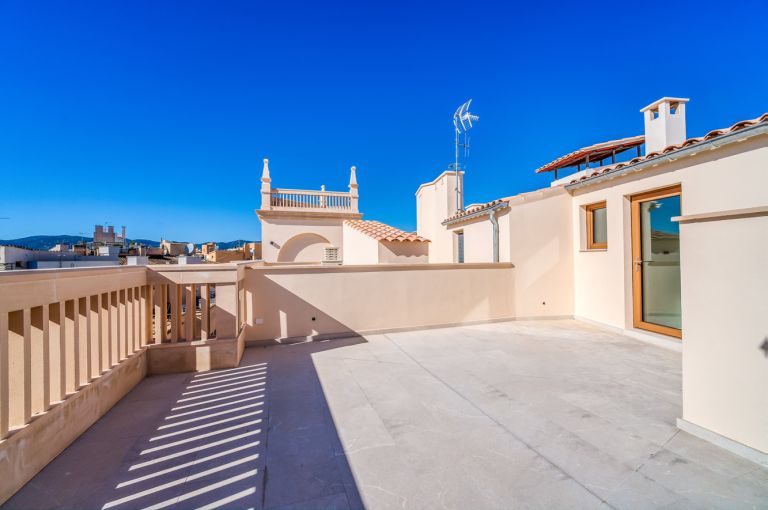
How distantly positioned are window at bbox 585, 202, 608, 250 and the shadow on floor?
23.2ft

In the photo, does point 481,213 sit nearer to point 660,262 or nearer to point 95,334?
point 660,262

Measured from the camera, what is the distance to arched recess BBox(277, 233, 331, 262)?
43.5 ft

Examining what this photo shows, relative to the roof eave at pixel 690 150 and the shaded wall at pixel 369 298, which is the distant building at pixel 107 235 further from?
the roof eave at pixel 690 150

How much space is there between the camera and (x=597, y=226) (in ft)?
23.1

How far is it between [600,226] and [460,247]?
13.7 ft

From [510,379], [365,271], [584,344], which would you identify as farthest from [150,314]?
[584,344]

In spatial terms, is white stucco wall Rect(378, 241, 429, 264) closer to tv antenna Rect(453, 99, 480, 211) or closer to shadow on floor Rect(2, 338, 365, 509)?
tv antenna Rect(453, 99, 480, 211)

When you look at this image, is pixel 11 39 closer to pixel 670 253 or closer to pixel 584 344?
pixel 584 344

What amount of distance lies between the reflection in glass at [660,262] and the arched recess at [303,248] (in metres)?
11.1

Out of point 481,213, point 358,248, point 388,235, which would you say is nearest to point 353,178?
point 358,248

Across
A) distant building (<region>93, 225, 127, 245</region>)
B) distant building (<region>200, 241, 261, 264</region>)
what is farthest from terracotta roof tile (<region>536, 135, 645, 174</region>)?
distant building (<region>93, 225, 127, 245</region>)

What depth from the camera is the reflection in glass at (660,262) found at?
5492mm

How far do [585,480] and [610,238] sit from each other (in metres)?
5.98

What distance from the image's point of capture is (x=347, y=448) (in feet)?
8.07
